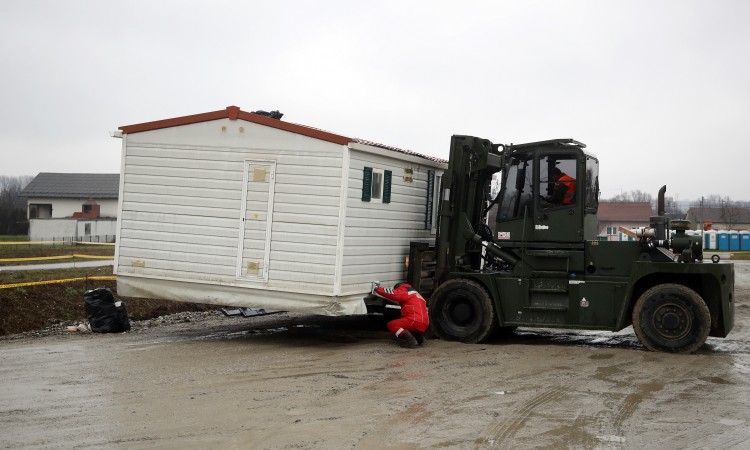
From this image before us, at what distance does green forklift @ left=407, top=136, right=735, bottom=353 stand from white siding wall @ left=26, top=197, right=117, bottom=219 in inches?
2161

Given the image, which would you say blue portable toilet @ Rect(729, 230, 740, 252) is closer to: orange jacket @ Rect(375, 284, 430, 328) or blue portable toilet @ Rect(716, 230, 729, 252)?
blue portable toilet @ Rect(716, 230, 729, 252)

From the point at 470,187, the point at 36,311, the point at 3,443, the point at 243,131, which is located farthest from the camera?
the point at 36,311

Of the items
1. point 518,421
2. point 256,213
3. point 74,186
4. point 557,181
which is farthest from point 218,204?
point 74,186

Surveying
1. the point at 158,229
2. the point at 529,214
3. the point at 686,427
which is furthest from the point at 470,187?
the point at 686,427

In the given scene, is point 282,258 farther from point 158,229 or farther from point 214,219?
point 158,229

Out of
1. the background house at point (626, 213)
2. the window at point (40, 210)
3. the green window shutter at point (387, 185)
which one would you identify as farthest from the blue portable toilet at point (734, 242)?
the window at point (40, 210)

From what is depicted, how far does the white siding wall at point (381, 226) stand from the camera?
40.9 ft

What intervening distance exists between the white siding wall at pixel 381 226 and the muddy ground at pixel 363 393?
1.18 meters

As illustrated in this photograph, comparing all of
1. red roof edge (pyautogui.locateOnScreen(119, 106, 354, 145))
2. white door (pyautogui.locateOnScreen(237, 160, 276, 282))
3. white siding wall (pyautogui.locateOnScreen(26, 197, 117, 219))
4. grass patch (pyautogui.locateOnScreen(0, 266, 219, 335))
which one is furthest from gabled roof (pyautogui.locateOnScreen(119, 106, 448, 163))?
white siding wall (pyautogui.locateOnScreen(26, 197, 117, 219))

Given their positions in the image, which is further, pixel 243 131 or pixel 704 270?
pixel 243 131

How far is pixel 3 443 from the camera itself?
6.73 meters

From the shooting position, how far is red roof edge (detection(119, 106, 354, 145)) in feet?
40.4

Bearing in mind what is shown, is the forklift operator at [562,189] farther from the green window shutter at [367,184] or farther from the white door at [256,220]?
the white door at [256,220]

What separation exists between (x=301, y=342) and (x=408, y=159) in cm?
367
